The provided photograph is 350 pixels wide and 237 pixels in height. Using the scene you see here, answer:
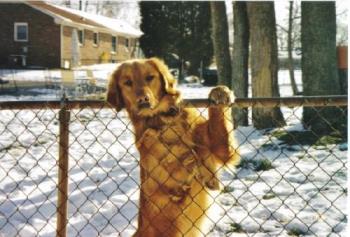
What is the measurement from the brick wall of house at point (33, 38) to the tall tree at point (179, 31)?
7.86 metres

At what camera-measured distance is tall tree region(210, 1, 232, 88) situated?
1163 centimetres

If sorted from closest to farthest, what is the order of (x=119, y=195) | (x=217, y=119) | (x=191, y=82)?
(x=217, y=119), (x=119, y=195), (x=191, y=82)

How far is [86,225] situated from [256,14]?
20.3 ft

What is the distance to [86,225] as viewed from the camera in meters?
4.78

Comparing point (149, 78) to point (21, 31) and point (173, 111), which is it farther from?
point (21, 31)

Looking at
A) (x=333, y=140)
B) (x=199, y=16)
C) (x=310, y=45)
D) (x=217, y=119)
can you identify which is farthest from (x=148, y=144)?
(x=199, y=16)

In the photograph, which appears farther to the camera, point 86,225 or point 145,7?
point 145,7

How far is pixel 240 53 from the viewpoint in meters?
10.6

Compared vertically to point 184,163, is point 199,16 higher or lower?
higher

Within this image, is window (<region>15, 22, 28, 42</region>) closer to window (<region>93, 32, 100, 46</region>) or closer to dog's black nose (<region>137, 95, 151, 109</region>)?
window (<region>93, 32, 100, 46</region>)

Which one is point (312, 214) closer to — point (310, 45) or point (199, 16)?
point (310, 45)

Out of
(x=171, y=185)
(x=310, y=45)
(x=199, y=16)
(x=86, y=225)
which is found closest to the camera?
(x=171, y=185)

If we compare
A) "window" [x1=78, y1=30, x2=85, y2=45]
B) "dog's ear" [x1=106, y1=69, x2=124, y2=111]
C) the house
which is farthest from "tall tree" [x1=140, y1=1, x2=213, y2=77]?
"dog's ear" [x1=106, y1=69, x2=124, y2=111]

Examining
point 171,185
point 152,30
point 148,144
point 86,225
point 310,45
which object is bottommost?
point 86,225
